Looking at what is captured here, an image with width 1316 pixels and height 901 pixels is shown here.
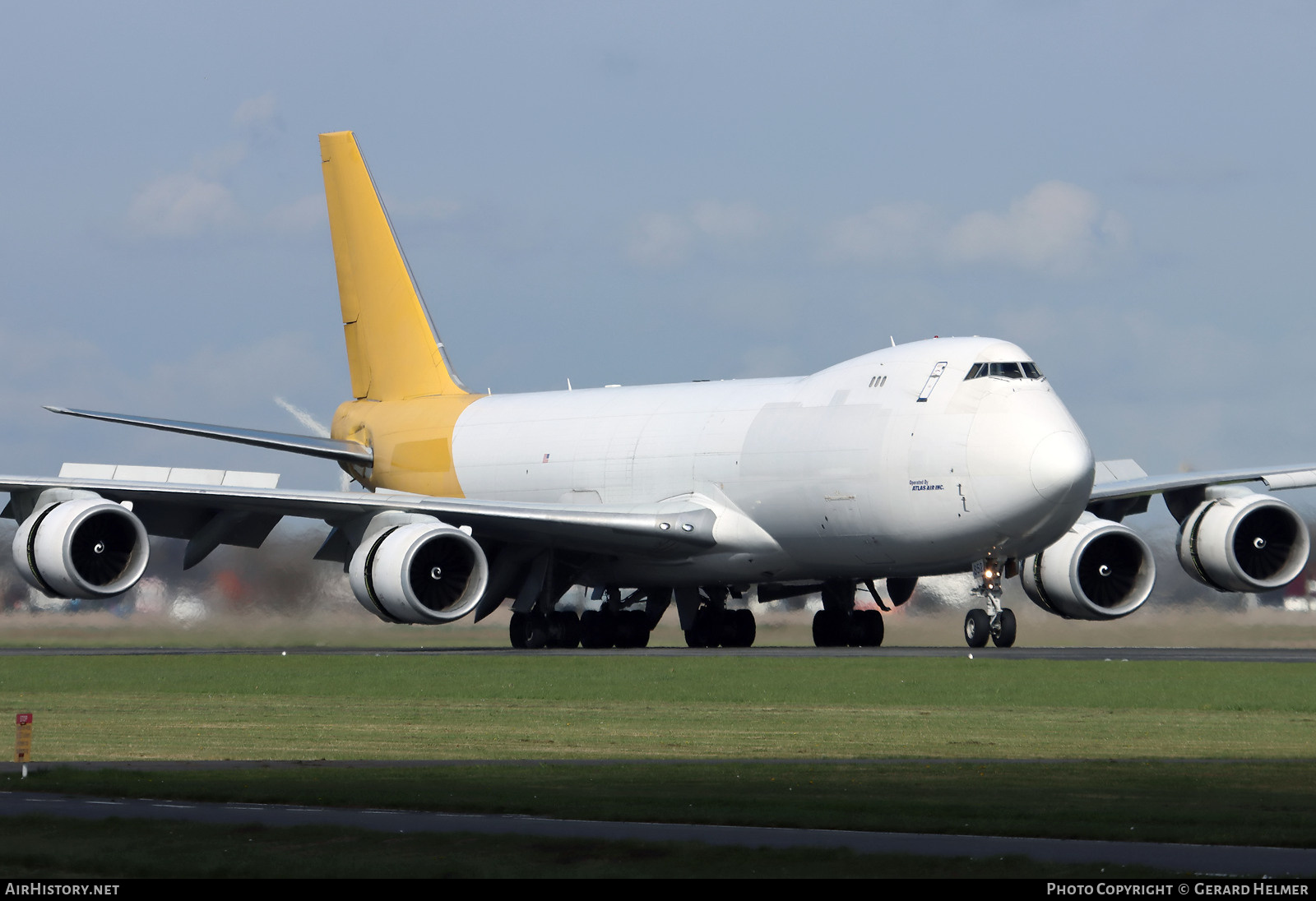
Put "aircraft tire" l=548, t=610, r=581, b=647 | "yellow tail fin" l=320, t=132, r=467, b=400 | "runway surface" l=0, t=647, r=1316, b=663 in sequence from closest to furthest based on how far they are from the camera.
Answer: "runway surface" l=0, t=647, r=1316, b=663 < "aircraft tire" l=548, t=610, r=581, b=647 < "yellow tail fin" l=320, t=132, r=467, b=400

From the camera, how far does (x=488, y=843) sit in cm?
1068

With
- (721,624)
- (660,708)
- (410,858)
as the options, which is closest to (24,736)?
(410,858)

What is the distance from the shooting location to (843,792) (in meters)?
13.2

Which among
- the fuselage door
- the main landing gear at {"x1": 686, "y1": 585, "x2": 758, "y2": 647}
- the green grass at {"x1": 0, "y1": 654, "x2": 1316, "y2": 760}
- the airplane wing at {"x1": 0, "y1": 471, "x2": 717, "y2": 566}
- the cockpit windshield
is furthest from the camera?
the main landing gear at {"x1": 686, "y1": 585, "x2": 758, "y2": 647}

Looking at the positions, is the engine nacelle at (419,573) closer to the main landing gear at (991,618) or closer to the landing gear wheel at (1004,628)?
the main landing gear at (991,618)

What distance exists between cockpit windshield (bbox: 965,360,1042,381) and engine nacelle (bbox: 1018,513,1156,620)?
2.97m

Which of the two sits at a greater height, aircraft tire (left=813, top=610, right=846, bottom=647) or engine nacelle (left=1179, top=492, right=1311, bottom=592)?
engine nacelle (left=1179, top=492, right=1311, bottom=592)

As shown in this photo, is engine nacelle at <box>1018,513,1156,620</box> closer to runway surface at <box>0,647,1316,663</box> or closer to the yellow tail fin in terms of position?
runway surface at <box>0,647,1316,663</box>

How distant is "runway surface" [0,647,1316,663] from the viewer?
28.3 metres

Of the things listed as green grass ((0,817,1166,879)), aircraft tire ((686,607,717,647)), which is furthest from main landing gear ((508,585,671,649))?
green grass ((0,817,1166,879))

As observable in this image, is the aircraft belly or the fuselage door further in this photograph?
the aircraft belly

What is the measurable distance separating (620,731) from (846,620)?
1755 centimetres

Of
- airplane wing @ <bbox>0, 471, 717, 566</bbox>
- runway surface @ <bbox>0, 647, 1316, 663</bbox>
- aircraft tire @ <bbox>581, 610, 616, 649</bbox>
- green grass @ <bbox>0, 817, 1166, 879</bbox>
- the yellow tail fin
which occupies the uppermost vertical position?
the yellow tail fin

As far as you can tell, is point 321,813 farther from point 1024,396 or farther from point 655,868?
point 1024,396
